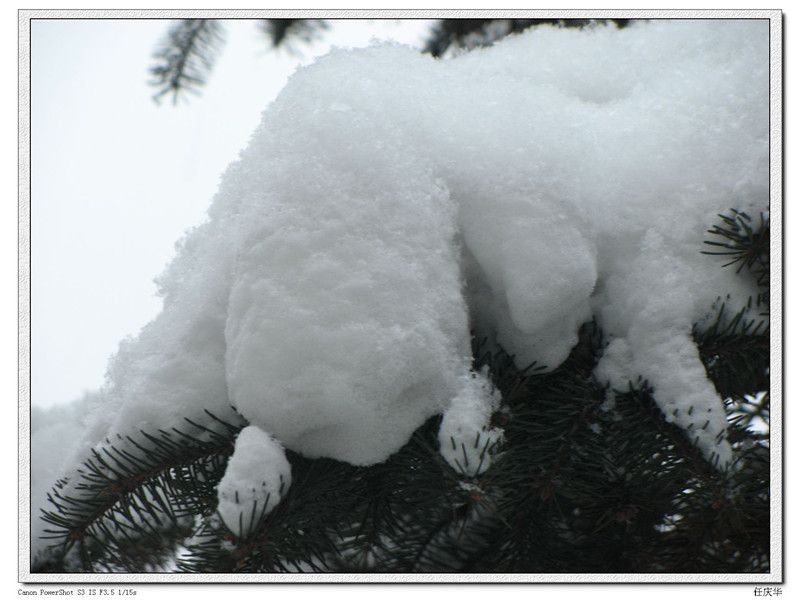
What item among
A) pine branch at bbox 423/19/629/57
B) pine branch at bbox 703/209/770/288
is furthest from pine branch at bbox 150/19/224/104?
pine branch at bbox 703/209/770/288

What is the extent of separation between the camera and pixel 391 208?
62cm

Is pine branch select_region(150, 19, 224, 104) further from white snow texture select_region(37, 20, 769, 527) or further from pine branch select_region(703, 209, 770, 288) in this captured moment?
pine branch select_region(703, 209, 770, 288)

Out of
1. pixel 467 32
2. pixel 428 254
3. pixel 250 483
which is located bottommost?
pixel 250 483

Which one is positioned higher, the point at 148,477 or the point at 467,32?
the point at 467,32

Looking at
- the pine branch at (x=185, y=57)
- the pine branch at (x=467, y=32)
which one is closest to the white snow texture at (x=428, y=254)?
the pine branch at (x=185, y=57)

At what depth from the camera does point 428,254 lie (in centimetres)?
62

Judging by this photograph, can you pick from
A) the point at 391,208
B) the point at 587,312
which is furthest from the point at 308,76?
the point at 587,312

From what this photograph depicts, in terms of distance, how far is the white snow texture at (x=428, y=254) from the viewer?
58 cm

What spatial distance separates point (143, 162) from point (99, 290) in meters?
0.23

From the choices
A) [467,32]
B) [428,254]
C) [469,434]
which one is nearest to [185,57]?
[467,32]

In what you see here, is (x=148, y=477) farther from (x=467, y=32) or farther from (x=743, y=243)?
(x=467, y=32)

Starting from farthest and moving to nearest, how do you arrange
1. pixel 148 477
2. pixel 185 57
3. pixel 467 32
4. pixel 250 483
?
pixel 467 32, pixel 185 57, pixel 148 477, pixel 250 483

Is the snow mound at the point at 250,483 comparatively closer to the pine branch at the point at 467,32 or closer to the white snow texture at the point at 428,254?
the white snow texture at the point at 428,254

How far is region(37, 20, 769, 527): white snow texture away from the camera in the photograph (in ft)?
1.89
